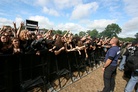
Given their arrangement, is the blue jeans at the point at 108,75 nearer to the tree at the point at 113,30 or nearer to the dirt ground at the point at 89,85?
the dirt ground at the point at 89,85

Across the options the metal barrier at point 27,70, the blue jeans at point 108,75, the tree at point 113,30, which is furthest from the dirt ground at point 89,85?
the tree at point 113,30

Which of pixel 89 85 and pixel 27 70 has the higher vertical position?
pixel 27 70

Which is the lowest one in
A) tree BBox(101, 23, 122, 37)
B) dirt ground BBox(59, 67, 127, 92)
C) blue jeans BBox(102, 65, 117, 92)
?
dirt ground BBox(59, 67, 127, 92)

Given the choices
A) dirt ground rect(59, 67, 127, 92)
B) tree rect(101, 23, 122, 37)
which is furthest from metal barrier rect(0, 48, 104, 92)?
tree rect(101, 23, 122, 37)

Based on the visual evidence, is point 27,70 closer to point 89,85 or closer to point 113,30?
point 89,85

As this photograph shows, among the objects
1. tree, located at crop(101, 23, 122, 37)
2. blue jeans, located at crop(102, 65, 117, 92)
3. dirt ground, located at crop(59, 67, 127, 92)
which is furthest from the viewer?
tree, located at crop(101, 23, 122, 37)

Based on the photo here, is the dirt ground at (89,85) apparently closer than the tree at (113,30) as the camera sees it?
Yes

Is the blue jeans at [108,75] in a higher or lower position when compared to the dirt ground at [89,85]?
higher

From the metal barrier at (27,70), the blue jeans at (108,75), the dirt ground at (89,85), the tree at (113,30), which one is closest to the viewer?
the metal barrier at (27,70)

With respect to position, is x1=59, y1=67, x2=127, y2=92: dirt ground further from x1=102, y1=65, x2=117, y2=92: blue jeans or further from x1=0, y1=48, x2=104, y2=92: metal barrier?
x1=102, y1=65, x2=117, y2=92: blue jeans

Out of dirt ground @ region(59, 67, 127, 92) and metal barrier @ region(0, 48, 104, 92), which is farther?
dirt ground @ region(59, 67, 127, 92)

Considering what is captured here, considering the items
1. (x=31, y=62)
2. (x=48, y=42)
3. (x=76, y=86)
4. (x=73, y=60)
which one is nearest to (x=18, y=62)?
(x=31, y=62)

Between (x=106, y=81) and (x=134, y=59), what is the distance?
131 centimetres

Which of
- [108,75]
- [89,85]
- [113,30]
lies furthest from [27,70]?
[113,30]
